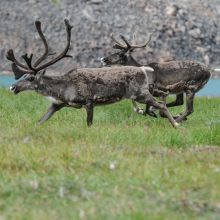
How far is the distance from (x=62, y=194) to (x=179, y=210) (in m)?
1.00

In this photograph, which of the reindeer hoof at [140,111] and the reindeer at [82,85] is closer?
the reindeer at [82,85]

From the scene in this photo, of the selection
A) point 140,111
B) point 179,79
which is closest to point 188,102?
point 179,79

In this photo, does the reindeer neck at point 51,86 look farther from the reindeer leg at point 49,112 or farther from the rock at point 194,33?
the rock at point 194,33

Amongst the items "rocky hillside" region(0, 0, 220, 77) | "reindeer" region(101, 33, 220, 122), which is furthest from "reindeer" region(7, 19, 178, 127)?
"rocky hillside" region(0, 0, 220, 77)

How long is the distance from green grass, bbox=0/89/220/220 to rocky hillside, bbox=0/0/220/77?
20.3m

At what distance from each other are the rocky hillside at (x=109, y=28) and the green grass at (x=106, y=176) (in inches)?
800

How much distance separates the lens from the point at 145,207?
11.0 feet

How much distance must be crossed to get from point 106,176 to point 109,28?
2511 cm

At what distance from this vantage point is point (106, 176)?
161 inches

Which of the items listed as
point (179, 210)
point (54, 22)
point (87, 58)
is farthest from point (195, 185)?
point (54, 22)

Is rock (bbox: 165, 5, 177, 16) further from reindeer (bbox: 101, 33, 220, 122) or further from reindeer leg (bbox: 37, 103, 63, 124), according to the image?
reindeer leg (bbox: 37, 103, 63, 124)

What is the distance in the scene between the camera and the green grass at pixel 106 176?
10.9ft

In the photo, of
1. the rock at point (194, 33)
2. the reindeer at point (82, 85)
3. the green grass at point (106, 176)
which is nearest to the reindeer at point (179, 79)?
the reindeer at point (82, 85)

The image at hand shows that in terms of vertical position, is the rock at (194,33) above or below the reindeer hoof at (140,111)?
below
